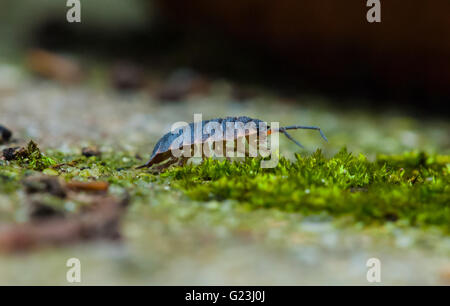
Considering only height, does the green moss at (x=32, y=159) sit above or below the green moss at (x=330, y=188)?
above

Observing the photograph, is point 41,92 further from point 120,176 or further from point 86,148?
point 120,176

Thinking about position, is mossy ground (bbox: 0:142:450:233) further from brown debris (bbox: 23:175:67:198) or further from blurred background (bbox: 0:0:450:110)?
blurred background (bbox: 0:0:450:110)

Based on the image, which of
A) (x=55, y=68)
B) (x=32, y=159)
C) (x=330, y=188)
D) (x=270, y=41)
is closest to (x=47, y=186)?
(x=32, y=159)

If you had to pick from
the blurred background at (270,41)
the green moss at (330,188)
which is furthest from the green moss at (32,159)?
the blurred background at (270,41)

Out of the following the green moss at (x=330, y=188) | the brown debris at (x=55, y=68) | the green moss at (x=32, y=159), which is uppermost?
the brown debris at (x=55, y=68)

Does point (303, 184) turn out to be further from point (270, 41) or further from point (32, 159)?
point (270, 41)

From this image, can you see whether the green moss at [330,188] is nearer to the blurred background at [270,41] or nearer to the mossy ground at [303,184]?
the mossy ground at [303,184]

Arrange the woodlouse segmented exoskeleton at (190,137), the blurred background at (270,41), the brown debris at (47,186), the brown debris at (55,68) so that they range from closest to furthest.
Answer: the brown debris at (47,186) → the woodlouse segmented exoskeleton at (190,137) → the blurred background at (270,41) → the brown debris at (55,68)
